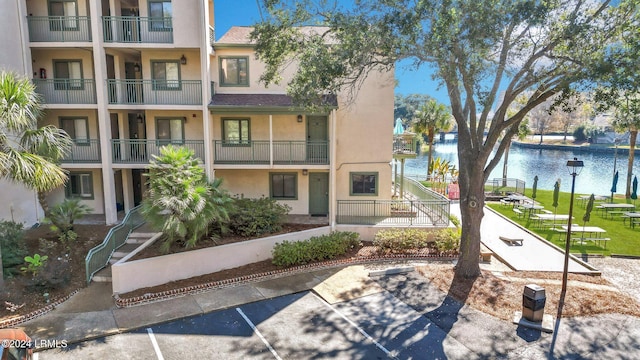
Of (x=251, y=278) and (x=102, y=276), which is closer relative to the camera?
(x=102, y=276)

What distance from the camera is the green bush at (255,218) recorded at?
49.4 ft

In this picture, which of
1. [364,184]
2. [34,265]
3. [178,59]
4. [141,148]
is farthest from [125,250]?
[364,184]

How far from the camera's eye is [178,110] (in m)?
18.5

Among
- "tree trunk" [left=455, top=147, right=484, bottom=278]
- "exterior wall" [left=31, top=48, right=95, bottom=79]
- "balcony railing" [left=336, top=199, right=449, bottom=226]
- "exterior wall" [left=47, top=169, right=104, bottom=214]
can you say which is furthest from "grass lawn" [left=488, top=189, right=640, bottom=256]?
"exterior wall" [left=31, top=48, right=95, bottom=79]

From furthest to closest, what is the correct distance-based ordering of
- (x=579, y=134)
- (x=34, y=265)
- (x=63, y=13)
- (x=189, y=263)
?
1. (x=579, y=134)
2. (x=63, y=13)
3. (x=189, y=263)
4. (x=34, y=265)

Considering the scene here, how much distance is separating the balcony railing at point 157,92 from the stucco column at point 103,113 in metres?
0.54

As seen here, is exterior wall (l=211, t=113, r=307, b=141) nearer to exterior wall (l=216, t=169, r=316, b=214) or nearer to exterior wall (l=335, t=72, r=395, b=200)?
exterior wall (l=216, t=169, r=316, b=214)

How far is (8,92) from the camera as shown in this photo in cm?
1109

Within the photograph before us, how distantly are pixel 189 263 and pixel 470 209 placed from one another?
9.43 m

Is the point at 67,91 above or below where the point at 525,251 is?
above

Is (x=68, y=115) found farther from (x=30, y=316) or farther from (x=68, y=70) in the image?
(x=30, y=316)

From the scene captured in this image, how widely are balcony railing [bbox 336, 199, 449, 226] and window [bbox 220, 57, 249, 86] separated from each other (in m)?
7.30

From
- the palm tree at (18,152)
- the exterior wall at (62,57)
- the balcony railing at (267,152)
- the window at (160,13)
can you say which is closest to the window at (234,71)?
the window at (160,13)

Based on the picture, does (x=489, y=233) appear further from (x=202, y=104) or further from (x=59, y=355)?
(x=59, y=355)
